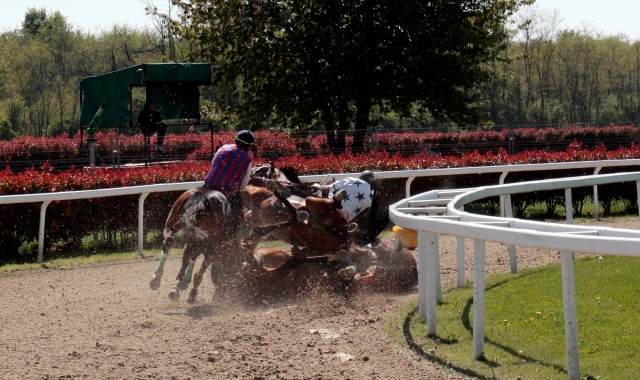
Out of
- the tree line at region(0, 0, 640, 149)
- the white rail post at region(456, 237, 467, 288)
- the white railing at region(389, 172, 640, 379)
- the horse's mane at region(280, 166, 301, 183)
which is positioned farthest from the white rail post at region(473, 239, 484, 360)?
the tree line at region(0, 0, 640, 149)

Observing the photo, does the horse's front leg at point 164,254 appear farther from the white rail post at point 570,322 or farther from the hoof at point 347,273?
the white rail post at point 570,322

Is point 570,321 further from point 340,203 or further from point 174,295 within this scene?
point 174,295

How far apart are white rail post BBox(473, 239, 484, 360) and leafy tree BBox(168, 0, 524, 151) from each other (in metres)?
16.2

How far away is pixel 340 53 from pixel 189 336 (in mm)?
16407

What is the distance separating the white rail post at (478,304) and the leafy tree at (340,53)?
1618cm

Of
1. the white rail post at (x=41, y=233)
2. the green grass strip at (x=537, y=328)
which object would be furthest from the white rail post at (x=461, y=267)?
the white rail post at (x=41, y=233)

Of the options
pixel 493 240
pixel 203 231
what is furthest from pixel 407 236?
pixel 493 240

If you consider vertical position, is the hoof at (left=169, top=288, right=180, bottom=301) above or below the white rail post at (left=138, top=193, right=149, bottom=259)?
below

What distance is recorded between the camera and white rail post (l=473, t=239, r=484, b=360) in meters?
4.80

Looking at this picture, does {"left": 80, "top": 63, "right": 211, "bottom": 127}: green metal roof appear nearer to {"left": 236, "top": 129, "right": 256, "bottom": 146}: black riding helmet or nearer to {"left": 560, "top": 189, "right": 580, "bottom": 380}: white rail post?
{"left": 236, "top": 129, "right": 256, "bottom": 146}: black riding helmet

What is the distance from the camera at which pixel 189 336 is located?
5.83 meters

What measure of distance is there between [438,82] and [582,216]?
8.32 m

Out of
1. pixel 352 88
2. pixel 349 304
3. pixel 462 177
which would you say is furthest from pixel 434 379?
pixel 352 88

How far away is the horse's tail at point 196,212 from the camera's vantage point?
731cm
